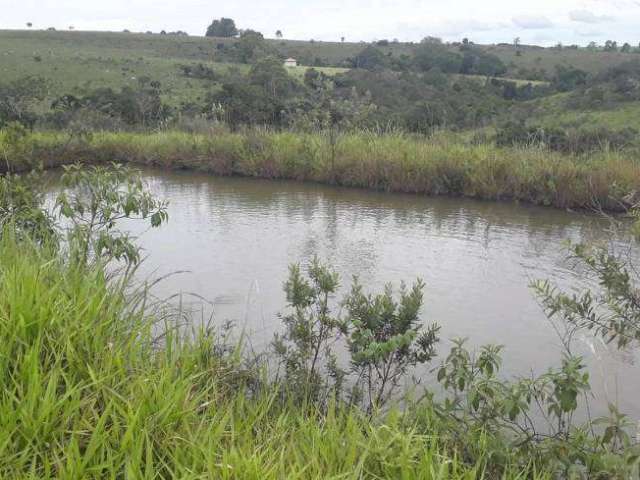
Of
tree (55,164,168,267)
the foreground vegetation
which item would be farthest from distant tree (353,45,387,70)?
the foreground vegetation

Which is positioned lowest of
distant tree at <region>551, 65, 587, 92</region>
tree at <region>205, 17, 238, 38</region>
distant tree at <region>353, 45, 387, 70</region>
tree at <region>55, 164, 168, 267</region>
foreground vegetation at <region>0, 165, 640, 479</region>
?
foreground vegetation at <region>0, 165, 640, 479</region>

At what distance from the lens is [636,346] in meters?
4.30

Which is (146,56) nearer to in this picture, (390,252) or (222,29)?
(222,29)

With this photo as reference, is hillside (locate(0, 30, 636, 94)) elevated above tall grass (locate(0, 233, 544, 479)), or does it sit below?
above

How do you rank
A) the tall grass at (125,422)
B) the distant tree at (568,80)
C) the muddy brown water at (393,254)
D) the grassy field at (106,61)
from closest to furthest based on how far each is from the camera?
the tall grass at (125,422), the muddy brown water at (393,254), the distant tree at (568,80), the grassy field at (106,61)

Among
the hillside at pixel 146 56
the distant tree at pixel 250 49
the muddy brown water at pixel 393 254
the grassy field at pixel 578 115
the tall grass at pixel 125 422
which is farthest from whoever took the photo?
the distant tree at pixel 250 49

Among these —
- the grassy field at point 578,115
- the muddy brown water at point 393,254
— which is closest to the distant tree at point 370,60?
the grassy field at point 578,115

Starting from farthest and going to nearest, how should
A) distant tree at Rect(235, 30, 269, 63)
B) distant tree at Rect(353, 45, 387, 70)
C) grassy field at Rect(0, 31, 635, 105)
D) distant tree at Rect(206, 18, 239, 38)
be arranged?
distant tree at Rect(206, 18, 239, 38) < distant tree at Rect(235, 30, 269, 63) < distant tree at Rect(353, 45, 387, 70) < grassy field at Rect(0, 31, 635, 105)

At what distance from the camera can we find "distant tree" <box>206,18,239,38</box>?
61.2 metres

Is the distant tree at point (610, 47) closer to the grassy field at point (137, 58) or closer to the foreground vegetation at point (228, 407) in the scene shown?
the grassy field at point (137, 58)

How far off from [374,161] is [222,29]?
2187 inches

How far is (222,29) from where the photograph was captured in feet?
202

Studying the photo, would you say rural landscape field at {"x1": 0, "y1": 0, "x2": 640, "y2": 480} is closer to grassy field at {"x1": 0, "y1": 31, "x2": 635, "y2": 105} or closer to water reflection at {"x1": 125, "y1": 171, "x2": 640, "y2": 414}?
water reflection at {"x1": 125, "y1": 171, "x2": 640, "y2": 414}

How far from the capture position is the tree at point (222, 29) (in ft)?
201
